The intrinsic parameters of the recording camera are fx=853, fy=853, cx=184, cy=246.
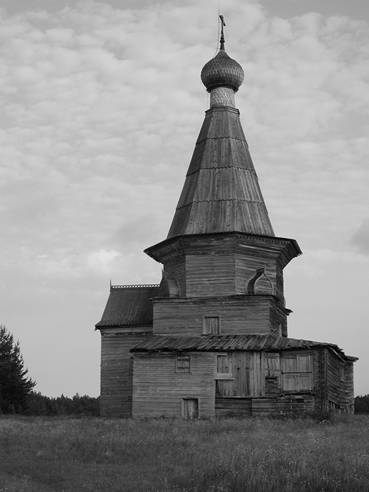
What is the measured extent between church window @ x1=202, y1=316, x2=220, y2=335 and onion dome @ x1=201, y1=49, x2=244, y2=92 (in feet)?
43.7

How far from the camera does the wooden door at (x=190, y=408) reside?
37031 millimetres

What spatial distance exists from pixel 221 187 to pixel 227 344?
856 cm

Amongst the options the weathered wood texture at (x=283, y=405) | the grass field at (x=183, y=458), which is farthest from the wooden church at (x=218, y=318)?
the grass field at (x=183, y=458)

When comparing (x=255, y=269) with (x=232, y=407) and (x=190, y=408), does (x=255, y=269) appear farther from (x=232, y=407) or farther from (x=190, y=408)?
(x=190, y=408)

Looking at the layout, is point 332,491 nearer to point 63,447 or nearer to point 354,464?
point 354,464

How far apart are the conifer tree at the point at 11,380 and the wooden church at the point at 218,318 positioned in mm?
8136

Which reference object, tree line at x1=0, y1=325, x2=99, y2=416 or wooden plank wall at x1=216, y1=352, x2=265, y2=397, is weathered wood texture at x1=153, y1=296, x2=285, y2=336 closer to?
wooden plank wall at x1=216, y1=352, x2=265, y2=397

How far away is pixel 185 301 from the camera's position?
40125 millimetres

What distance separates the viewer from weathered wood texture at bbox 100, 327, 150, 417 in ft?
140

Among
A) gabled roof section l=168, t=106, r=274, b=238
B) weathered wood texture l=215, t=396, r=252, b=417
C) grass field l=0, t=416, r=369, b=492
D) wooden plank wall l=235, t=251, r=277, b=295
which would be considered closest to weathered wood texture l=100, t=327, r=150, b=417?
gabled roof section l=168, t=106, r=274, b=238

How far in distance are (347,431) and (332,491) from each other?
11369mm

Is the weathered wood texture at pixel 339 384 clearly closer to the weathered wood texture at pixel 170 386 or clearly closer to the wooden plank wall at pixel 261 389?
the wooden plank wall at pixel 261 389

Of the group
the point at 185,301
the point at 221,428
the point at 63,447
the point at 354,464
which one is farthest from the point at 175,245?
the point at 354,464

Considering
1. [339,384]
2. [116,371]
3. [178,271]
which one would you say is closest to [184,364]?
[178,271]
